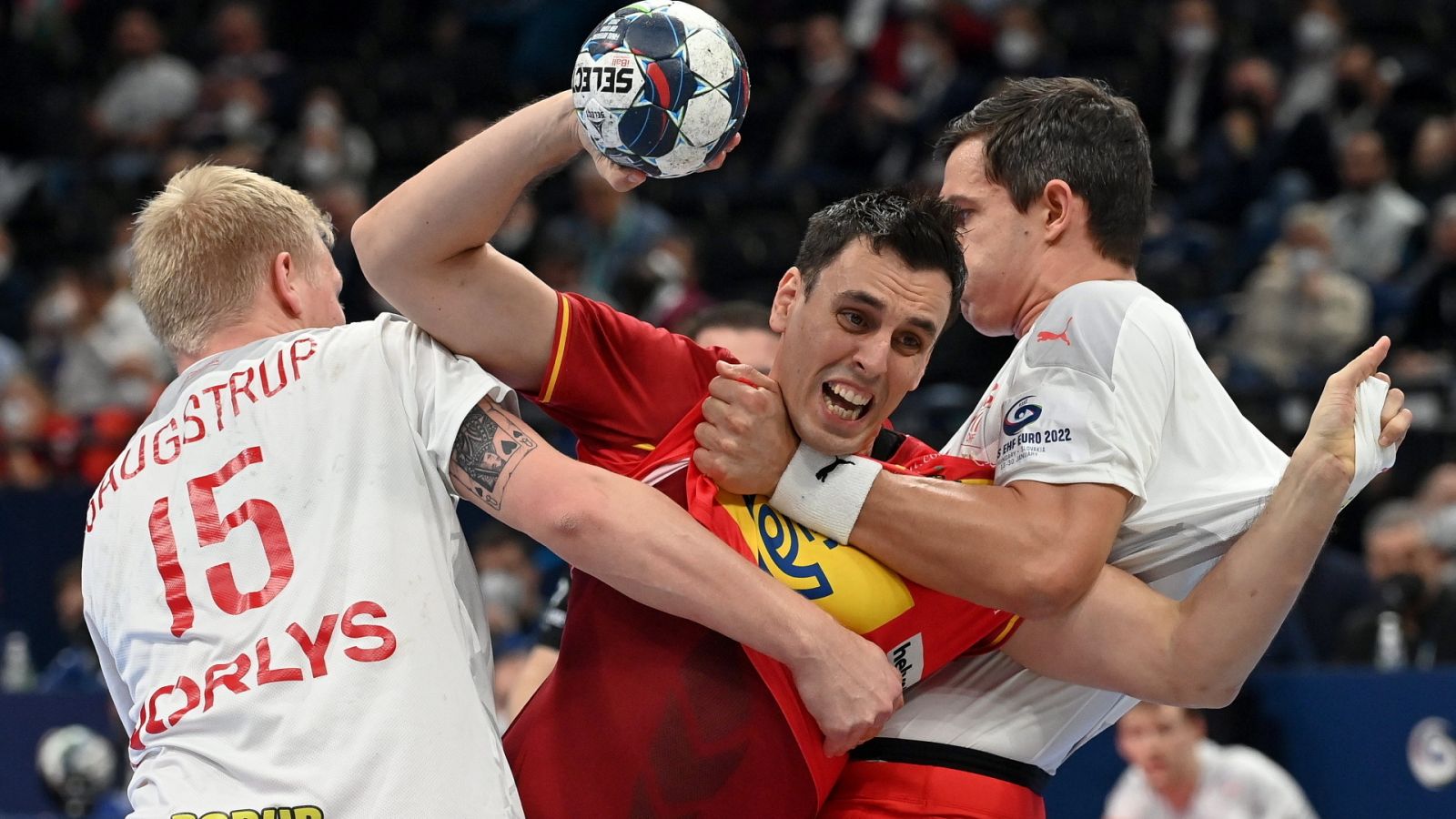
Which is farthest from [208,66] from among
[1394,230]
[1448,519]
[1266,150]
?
[1448,519]

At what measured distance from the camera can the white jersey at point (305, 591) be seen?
127 inches

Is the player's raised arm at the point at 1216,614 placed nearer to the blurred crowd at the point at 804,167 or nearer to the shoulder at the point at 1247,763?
the shoulder at the point at 1247,763

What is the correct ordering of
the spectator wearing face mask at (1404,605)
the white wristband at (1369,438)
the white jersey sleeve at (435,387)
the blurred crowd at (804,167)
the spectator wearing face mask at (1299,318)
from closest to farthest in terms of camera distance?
the white jersey sleeve at (435,387), the white wristband at (1369,438), the spectator wearing face mask at (1404,605), the blurred crowd at (804,167), the spectator wearing face mask at (1299,318)

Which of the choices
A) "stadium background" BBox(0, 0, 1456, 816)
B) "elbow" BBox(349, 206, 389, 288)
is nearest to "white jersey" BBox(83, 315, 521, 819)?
"elbow" BBox(349, 206, 389, 288)

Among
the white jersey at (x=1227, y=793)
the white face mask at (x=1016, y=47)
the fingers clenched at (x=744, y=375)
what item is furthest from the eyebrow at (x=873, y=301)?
the white face mask at (x=1016, y=47)

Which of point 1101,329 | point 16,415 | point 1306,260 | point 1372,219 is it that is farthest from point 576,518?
point 16,415

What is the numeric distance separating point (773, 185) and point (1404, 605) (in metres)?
7.26

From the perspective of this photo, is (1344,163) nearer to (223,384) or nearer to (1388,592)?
(1388,592)

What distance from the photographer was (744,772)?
136 inches

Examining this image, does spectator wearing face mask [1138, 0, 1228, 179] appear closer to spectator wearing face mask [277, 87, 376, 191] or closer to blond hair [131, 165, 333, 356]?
spectator wearing face mask [277, 87, 376, 191]

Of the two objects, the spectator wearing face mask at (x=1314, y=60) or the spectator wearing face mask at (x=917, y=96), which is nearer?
the spectator wearing face mask at (x=1314, y=60)

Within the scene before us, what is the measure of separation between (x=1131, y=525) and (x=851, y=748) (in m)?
0.80

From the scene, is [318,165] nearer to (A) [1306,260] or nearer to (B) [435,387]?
(A) [1306,260]

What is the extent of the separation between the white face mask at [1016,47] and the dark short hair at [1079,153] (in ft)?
34.6
